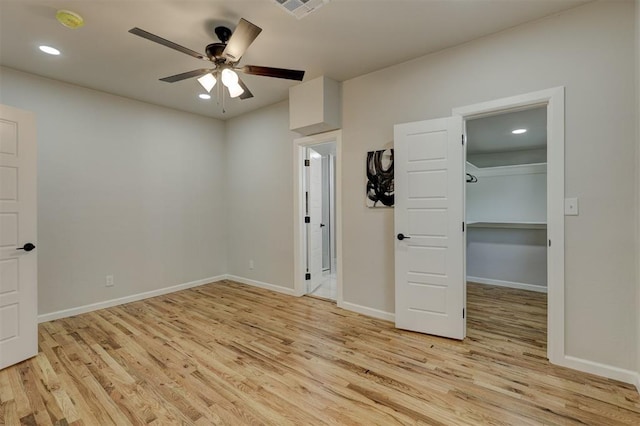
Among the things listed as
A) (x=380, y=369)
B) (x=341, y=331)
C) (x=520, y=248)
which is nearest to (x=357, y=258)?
(x=341, y=331)

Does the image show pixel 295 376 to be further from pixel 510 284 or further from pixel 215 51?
pixel 510 284

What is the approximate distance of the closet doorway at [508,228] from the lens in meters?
3.51

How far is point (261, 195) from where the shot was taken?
4688 mm

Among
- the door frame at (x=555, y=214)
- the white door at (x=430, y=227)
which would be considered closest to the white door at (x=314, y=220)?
the white door at (x=430, y=227)

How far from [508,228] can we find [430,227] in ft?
8.94

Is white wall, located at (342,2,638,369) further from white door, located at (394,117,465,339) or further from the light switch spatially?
white door, located at (394,117,465,339)

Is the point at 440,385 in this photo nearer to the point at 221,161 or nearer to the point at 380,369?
the point at 380,369

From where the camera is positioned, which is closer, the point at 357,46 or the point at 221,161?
the point at 357,46

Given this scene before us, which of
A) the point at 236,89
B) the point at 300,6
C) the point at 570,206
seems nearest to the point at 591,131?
the point at 570,206

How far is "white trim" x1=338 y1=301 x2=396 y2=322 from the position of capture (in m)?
3.31

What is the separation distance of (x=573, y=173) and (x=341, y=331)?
7.94 feet

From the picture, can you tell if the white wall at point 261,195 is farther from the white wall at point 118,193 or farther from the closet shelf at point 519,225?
the closet shelf at point 519,225

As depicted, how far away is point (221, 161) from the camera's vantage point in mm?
5168

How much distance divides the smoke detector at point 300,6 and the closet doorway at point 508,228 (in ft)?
7.24
